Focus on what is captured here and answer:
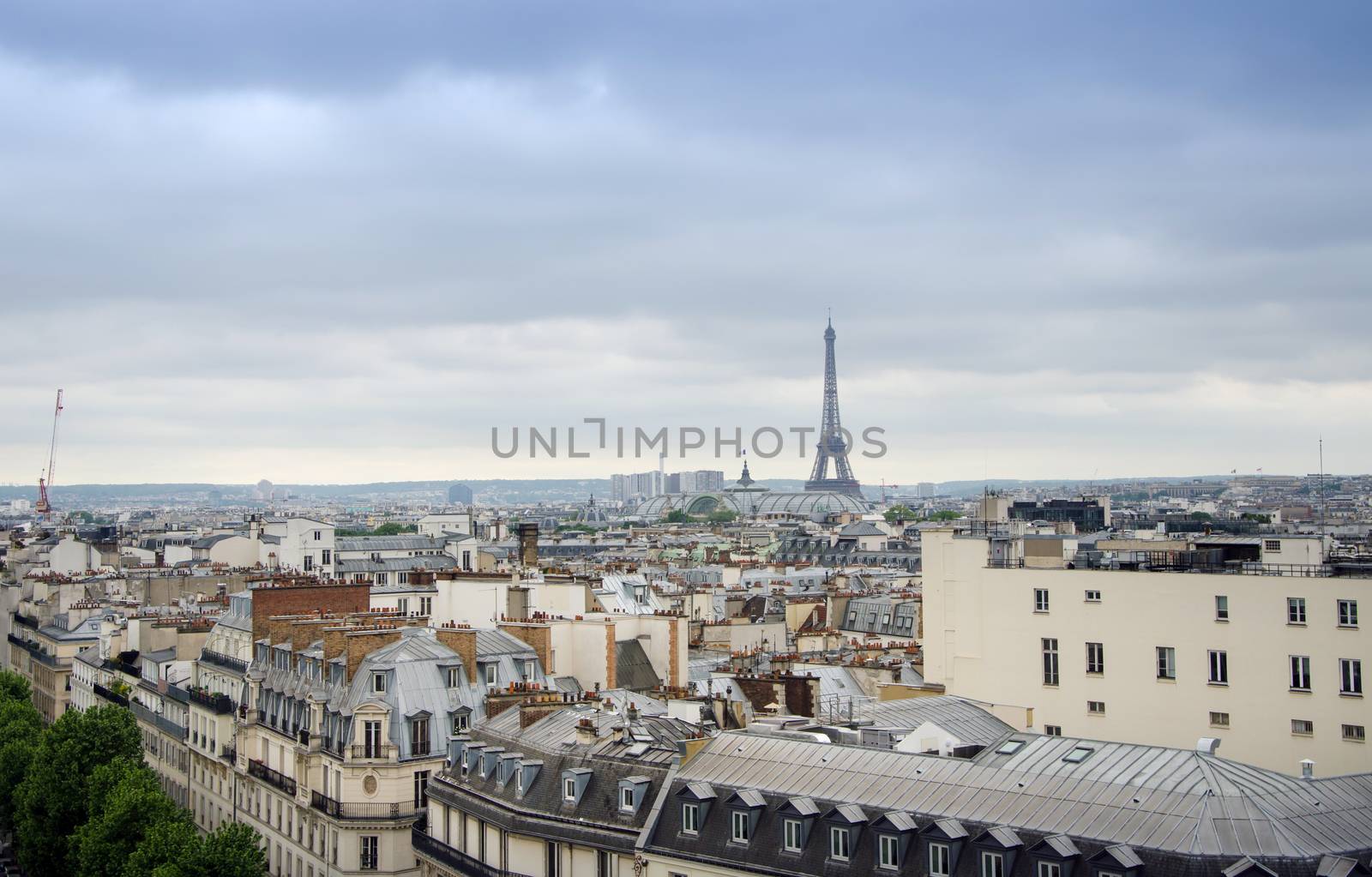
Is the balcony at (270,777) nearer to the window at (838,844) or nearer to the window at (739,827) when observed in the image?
the window at (739,827)

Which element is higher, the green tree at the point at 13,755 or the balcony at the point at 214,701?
the balcony at the point at 214,701

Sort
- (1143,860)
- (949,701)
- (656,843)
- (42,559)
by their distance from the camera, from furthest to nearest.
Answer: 1. (42,559)
2. (949,701)
3. (656,843)
4. (1143,860)

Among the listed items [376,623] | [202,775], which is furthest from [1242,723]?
[202,775]

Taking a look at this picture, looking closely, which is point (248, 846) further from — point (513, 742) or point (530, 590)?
point (530, 590)

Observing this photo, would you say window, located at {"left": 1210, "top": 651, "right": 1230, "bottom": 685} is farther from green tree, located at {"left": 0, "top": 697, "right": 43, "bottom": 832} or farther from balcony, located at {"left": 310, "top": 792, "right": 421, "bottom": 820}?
green tree, located at {"left": 0, "top": 697, "right": 43, "bottom": 832}

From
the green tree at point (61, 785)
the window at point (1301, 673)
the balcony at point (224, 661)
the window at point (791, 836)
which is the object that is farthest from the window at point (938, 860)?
the green tree at point (61, 785)

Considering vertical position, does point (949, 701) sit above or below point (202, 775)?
above

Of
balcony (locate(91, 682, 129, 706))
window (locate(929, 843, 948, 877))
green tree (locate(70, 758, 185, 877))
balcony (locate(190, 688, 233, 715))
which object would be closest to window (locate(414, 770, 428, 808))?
green tree (locate(70, 758, 185, 877))
